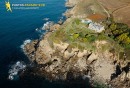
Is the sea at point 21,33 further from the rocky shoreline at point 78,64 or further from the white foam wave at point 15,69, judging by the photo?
the rocky shoreline at point 78,64

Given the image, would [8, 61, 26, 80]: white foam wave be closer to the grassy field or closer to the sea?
the sea

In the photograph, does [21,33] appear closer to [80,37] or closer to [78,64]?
[80,37]

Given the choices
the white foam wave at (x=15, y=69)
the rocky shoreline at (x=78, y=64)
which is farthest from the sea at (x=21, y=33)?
the rocky shoreline at (x=78, y=64)

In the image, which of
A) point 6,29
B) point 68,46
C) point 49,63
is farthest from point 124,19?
point 6,29

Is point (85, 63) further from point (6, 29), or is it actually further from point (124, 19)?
point (6, 29)

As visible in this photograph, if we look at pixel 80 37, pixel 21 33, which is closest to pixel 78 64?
pixel 80 37

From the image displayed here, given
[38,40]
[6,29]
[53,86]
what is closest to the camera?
[53,86]
